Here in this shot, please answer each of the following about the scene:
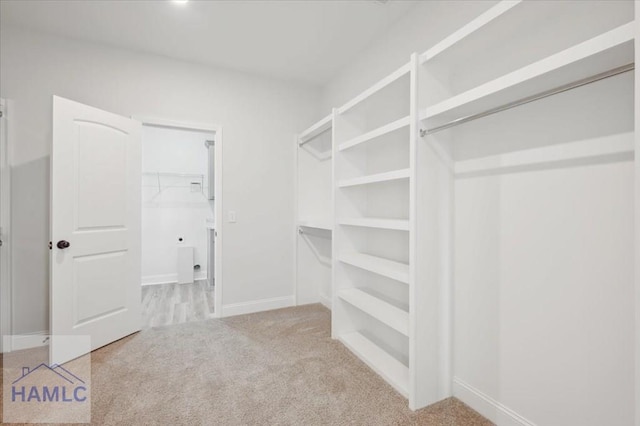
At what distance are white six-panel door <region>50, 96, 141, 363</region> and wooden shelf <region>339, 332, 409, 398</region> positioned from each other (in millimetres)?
2077

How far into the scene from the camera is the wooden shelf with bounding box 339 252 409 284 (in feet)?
6.43

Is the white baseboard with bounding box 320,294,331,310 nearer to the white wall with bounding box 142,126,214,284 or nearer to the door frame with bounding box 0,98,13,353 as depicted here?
the white wall with bounding box 142,126,214,284

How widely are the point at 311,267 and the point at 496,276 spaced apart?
2.37 metres

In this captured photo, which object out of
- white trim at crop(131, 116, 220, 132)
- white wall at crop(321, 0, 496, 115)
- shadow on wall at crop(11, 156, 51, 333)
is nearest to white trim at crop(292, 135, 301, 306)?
white wall at crop(321, 0, 496, 115)

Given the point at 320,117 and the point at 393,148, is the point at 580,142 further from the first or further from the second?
the point at 320,117

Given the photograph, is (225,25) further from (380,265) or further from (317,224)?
(380,265)

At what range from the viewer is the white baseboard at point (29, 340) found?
8.37 feet

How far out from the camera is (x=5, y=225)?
8.25ft

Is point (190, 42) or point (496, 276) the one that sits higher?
point (190, 42)

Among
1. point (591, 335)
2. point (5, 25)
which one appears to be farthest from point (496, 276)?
point (5, 25)

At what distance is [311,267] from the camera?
3.75 metres

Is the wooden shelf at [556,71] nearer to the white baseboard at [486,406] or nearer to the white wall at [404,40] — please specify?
the white wall at [404,40]

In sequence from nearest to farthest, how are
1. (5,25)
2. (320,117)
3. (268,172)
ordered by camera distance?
(5,25), (268,172), (320,117)

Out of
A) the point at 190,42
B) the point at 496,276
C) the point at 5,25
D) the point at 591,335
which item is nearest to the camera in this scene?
the point at 591,335
